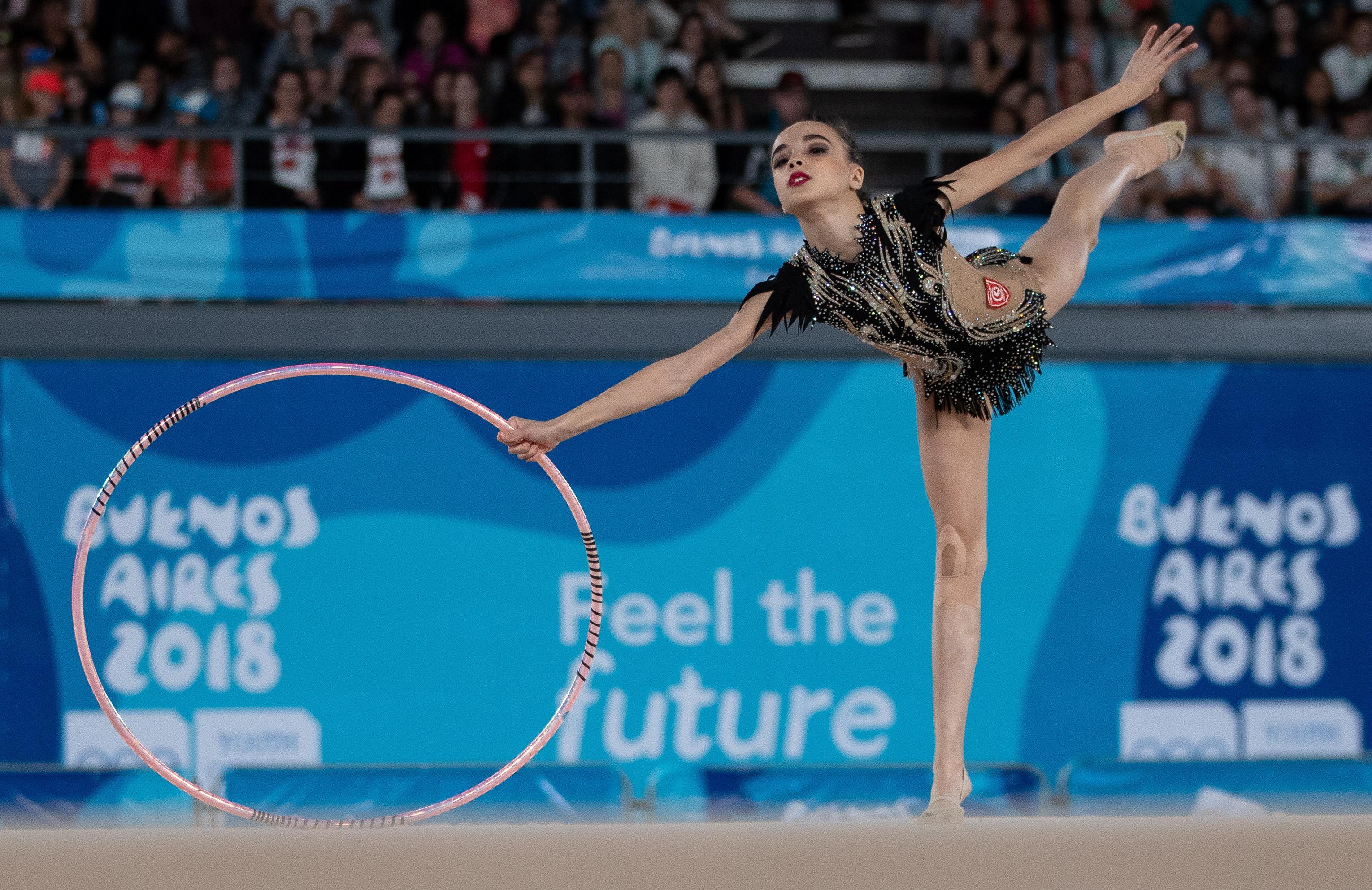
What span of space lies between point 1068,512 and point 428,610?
320cm

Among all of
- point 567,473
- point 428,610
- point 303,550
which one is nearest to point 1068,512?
point 567,473

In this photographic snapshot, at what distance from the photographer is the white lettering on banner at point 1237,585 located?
694 cm

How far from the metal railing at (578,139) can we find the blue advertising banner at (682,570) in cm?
107

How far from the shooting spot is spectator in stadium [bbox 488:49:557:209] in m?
7.33

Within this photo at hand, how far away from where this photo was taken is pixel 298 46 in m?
7.76

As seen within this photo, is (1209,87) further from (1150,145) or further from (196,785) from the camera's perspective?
(196,785)

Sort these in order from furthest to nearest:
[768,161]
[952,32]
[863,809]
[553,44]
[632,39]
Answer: [952,32] → [632,39] → [553,44] → [768,161] → [863,809]

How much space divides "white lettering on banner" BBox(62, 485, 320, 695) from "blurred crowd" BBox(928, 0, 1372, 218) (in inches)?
162

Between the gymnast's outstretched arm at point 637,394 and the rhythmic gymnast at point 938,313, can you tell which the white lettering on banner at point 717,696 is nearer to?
the rhythmic gymnast at point 938,313

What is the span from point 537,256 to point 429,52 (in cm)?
185

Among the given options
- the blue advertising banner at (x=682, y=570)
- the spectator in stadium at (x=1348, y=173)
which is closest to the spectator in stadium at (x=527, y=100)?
the blue advertising banner at (x=682, y=570)

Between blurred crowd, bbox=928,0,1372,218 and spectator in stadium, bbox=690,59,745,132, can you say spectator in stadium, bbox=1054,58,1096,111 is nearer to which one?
blurred crowd, bbox=928,0,1372,218

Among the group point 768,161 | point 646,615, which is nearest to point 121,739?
point 646,615

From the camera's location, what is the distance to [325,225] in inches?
264
